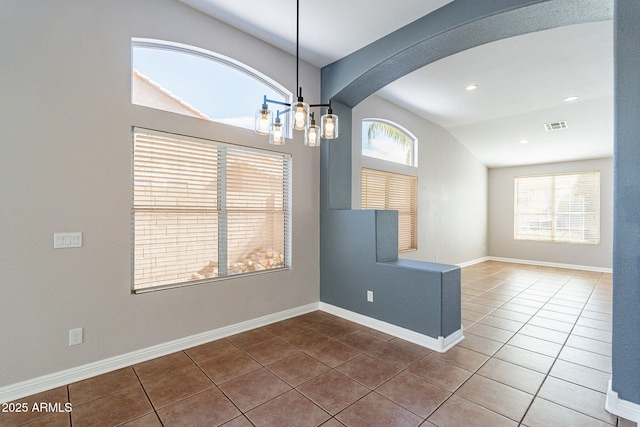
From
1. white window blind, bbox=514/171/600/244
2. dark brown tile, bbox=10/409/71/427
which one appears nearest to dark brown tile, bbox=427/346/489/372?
dark brown tile, bbox=10/409/71/427

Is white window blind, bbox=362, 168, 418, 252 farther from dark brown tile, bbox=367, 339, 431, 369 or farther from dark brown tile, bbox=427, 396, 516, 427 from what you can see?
dark brown tile, bbox=427, 396, 516, 427

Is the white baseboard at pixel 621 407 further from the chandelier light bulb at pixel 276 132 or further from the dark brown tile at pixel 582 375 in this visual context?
the chandelier light bulb at pixel 276 132

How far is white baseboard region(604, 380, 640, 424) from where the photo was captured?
1.92 meters

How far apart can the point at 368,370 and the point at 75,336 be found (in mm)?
2385

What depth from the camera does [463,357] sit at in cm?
279

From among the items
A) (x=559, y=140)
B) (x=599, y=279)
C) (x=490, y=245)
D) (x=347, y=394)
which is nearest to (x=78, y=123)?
(x=347, y=394)

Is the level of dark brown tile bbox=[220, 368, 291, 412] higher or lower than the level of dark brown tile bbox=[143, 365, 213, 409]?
lower

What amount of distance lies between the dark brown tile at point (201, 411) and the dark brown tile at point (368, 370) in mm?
952

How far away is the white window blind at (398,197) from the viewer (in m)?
5.09

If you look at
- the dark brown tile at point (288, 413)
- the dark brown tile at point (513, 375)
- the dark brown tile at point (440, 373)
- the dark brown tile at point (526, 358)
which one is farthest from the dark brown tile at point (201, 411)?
the dark brown tile at point (526, 358)

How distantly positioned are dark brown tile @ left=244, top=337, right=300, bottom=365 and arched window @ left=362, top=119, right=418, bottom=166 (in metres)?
3.19

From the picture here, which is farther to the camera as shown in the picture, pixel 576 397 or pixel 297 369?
pixel 297 369

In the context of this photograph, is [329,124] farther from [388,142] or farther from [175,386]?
[388,142]

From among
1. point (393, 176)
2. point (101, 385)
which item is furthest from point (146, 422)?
point (393, 176)
